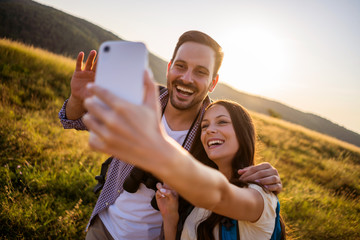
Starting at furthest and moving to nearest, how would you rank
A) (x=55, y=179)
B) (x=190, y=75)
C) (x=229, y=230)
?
(x=55, y=179), (x=190, y=75), (x=229, y=230)

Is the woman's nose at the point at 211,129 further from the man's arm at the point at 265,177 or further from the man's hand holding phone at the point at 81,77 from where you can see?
the man's hand holding phone at the point at 81,77

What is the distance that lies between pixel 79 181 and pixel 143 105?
3416 millimetres

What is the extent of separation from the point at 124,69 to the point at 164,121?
1.65m

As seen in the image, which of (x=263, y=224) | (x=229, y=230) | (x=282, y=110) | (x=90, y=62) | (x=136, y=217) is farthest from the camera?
(x=282, y=110)

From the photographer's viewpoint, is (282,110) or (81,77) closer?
(81,77)

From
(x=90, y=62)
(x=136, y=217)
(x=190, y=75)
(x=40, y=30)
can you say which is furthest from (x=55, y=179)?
(x=40, y=30)

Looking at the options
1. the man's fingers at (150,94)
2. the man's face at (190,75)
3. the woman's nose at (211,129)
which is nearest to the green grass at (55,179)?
the woman's nose at (211,129)

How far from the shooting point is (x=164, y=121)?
2227 millimetres

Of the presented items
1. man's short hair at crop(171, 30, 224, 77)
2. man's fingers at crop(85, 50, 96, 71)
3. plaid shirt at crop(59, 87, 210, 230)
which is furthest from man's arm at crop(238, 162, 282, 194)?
man's fingers at crop(85, 50, 96, 71)

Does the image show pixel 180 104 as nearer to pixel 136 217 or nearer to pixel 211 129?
pixel 211 129

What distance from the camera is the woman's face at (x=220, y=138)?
1.73 meters

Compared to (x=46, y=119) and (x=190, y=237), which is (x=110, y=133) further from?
(x=46, y=119)

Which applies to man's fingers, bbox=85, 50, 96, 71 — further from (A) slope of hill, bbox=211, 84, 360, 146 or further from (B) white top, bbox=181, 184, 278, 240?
(A) slope of hill, bbox=211, 84, 360, 146

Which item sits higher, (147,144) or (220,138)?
(147,144)
